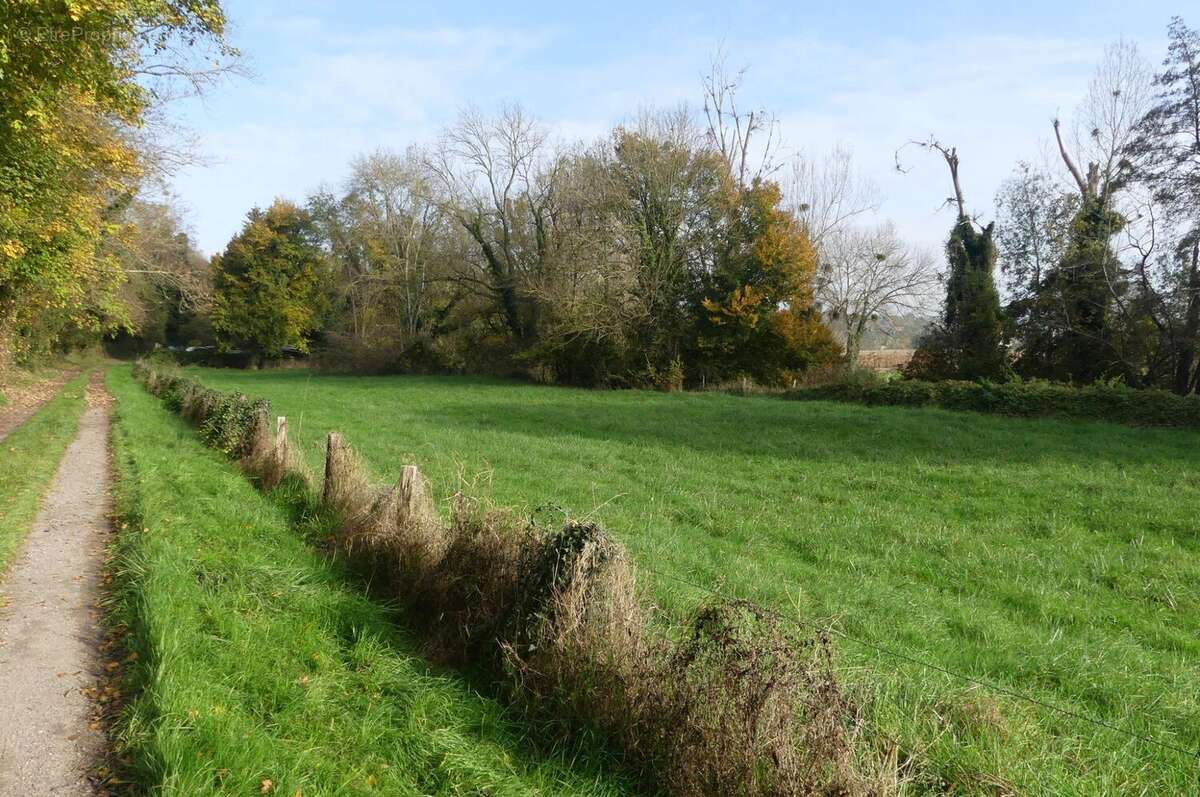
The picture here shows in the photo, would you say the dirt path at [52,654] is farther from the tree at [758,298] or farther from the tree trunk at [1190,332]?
the tree trunk at [1190,332]

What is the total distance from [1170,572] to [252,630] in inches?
320

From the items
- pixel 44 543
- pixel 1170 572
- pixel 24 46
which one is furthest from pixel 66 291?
pixel 1170 572

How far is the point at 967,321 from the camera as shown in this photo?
94.5ft

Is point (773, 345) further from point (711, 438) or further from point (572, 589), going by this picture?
point (572, 589)

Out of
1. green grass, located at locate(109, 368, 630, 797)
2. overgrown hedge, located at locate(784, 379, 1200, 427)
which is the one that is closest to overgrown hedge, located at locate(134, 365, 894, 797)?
green grass, located at locate(109, 368, 630, 797)

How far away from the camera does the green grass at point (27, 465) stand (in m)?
6.98

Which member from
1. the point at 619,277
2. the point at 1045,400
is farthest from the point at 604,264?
the point at 1045,400

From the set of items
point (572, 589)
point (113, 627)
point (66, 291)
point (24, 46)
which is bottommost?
point (113, 627)

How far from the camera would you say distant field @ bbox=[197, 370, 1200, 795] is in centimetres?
341

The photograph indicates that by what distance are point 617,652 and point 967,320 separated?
97.0ft

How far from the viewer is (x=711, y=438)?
1598 centimetres

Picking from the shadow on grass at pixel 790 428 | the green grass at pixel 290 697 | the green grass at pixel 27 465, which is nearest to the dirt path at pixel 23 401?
the green grass at pixel 27 465

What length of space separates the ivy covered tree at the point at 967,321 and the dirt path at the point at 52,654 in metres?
27.7

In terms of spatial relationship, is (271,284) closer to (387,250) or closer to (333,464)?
(387,250)
